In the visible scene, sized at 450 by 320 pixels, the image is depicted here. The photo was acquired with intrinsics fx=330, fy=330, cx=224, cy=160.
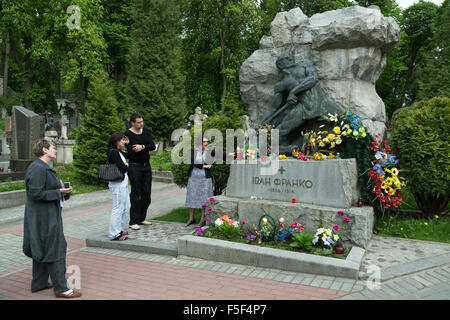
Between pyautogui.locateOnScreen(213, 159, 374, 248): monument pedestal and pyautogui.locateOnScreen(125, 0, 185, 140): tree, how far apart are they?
59.2 ft

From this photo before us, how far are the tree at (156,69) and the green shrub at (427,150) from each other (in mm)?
18672

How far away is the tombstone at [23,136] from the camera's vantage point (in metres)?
12.2

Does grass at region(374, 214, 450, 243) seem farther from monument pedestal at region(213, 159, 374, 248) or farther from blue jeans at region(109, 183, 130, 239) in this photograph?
blue jeans at region(109, 183, 130, 239)

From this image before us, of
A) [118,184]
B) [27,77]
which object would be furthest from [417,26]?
[27,77]

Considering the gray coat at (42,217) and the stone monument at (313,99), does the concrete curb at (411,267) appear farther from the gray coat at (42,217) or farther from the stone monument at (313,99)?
the gray coat at (42,217)

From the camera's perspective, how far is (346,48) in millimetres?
6672

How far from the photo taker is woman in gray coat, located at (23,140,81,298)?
363 cm

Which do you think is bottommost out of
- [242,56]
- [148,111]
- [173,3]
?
[148,111]

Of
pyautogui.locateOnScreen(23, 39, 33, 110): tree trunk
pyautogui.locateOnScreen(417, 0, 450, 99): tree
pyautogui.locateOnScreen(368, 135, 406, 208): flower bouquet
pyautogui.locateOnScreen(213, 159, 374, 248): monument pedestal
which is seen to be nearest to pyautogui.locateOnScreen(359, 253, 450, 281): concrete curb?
pyautogui.locateOnScreen(213, 159, 374, 248): monument pedestal

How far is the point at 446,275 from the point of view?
4.14 m

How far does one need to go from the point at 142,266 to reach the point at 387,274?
10.8 ft

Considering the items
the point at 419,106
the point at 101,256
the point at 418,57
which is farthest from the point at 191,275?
the point at 418,57

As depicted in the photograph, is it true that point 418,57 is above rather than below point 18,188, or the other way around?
above

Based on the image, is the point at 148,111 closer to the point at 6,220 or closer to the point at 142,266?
the point at 6,220
